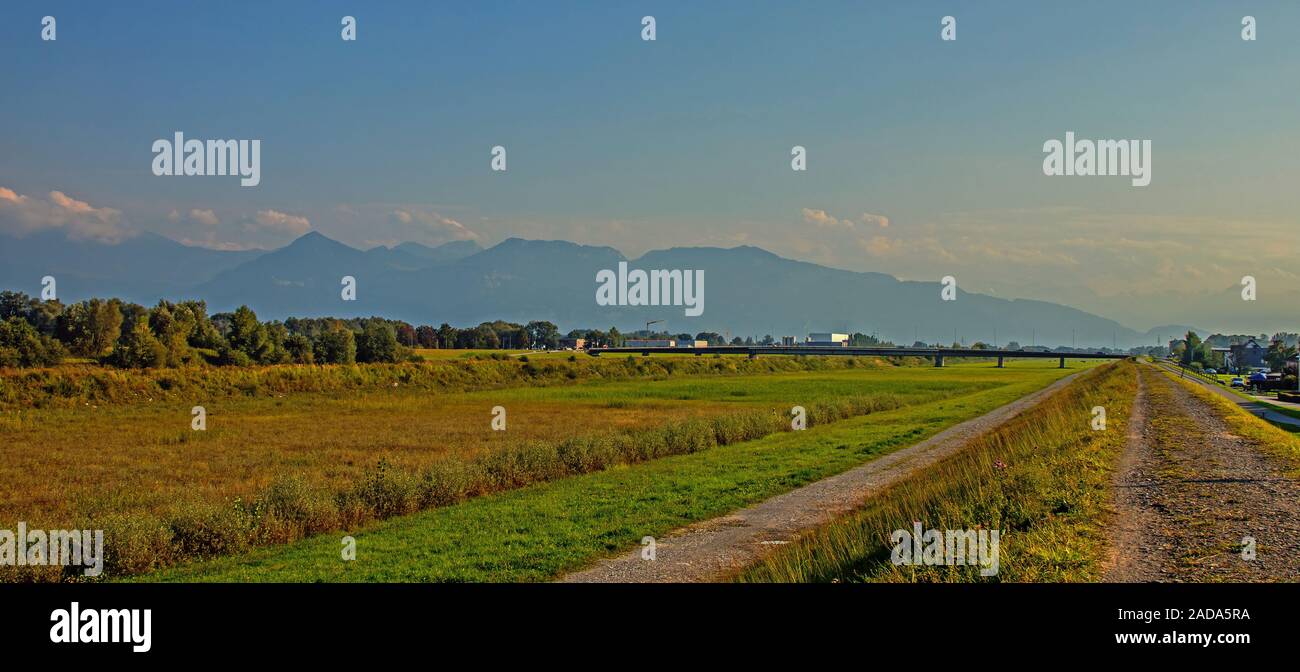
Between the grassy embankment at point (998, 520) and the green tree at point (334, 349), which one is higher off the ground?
the green tree at point (334, 349)

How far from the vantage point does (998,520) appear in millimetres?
12219

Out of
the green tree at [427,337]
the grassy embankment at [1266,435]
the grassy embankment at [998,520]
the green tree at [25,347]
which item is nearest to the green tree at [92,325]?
the green tree at [25,347]

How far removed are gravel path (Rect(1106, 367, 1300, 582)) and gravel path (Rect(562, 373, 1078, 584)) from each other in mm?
5807

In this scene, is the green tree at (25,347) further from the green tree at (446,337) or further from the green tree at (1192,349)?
the green tree at (1192,349)

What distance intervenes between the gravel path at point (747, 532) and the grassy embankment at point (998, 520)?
2.05 feet

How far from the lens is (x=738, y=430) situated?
36938 millimetres

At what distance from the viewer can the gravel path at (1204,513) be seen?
29.5 feet

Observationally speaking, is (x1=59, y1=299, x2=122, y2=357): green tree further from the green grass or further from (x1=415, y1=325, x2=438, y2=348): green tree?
the green grass

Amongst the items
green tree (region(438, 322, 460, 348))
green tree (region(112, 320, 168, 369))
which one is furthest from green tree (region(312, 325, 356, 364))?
green tree (region(438, 322, 460, 348))
